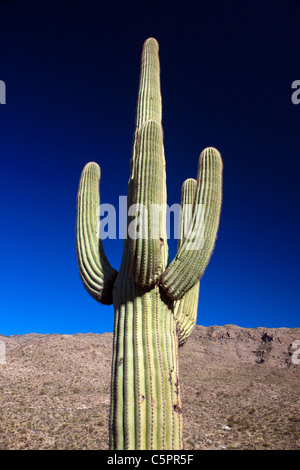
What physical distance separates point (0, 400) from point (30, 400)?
1.69 meters

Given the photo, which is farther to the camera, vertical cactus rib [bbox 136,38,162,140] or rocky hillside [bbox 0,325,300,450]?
rocky hillside [bbox 0,325,300,450]

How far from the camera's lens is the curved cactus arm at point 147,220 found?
3832mm

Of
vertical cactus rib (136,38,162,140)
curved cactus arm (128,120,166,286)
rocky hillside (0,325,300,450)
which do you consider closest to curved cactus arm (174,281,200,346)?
curved cactus arm (128,120,166,286)

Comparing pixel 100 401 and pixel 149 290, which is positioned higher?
pixel 149 290

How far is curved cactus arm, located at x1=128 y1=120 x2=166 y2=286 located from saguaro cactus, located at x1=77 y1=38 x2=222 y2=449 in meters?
0.01

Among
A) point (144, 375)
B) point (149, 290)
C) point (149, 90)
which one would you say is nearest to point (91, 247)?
point (149, 290)

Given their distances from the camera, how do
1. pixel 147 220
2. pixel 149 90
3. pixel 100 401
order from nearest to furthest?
pixel 147 220
pixel 149 90
pixel 100 401

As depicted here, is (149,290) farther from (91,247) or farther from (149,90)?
(149,90)

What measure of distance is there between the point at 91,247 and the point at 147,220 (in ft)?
4.44

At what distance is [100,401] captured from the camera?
2073cm

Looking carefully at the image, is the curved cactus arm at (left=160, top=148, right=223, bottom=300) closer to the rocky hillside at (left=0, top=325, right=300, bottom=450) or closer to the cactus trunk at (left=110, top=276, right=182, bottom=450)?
the cactus trunk at (left=110, top=276, right=182, bottom=450)

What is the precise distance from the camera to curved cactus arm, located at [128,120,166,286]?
3.83m

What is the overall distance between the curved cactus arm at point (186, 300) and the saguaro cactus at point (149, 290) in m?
0.03
